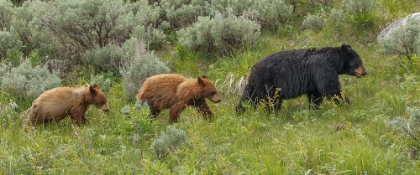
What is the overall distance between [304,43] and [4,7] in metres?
6.65

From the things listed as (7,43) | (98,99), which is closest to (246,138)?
(98,99)

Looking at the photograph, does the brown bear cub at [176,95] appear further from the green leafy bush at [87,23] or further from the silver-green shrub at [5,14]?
the silver-green shrub at [5,14]

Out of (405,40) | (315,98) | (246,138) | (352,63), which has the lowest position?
(315,98)

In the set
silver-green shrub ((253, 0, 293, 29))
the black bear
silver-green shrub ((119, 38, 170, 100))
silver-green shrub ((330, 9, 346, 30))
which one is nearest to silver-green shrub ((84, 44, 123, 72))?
silver-green shrub ((119, 38, 170, 100))

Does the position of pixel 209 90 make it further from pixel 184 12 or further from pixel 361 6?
pixel 184 12

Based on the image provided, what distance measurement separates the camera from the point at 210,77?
11430 millimetres

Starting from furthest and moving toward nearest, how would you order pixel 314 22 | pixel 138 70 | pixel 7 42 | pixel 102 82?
pixel 7 42
pixel 314 22
pixel 102 82
pixel 138 70

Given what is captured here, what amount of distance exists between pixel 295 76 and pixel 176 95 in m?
1.85

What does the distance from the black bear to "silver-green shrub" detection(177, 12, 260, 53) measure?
236cm

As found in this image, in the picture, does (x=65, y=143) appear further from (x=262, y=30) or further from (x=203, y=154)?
(x=262, y=30)

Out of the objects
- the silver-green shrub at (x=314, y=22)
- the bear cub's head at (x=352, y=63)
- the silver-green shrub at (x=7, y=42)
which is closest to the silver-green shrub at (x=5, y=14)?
the silver-green shrub at (x=7, y=42)

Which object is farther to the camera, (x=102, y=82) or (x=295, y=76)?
(x=102, y=82)

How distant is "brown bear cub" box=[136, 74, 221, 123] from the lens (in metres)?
9.33

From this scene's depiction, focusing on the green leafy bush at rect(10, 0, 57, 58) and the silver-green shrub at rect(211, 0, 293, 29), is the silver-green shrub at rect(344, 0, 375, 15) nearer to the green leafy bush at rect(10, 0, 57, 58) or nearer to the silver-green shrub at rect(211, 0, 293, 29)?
the silver-green shrub at rect(211, 0, 293, 29)
